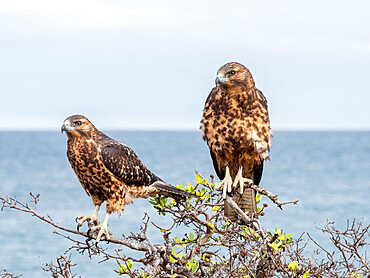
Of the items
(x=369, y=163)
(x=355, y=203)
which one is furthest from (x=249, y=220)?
(x=369, y=163)

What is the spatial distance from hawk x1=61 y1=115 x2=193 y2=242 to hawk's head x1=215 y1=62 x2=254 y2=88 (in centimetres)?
90

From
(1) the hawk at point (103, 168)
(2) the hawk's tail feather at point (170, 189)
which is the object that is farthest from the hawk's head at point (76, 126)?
(2) the hawk's tail feather at point (170, 189)

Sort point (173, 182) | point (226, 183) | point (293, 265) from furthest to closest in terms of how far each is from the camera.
Result: point (173, 182), point (226, 183), point (293, 265)

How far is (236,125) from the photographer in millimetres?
4637

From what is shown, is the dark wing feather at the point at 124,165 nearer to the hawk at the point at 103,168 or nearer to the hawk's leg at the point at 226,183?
the hawk at the point at 103,168

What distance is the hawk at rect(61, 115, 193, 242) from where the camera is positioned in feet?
15.8

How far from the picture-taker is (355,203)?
1071 inches

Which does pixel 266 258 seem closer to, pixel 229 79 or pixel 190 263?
pixel 190 263

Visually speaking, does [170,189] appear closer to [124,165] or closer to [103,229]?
[124,165]

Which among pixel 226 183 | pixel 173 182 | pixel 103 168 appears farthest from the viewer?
pixel 173 182

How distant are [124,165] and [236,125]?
936 millimetres

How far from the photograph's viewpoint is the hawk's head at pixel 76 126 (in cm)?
486

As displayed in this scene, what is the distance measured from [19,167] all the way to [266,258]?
50602 mm

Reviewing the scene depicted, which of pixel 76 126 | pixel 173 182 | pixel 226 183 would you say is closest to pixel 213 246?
pixel 226 183
